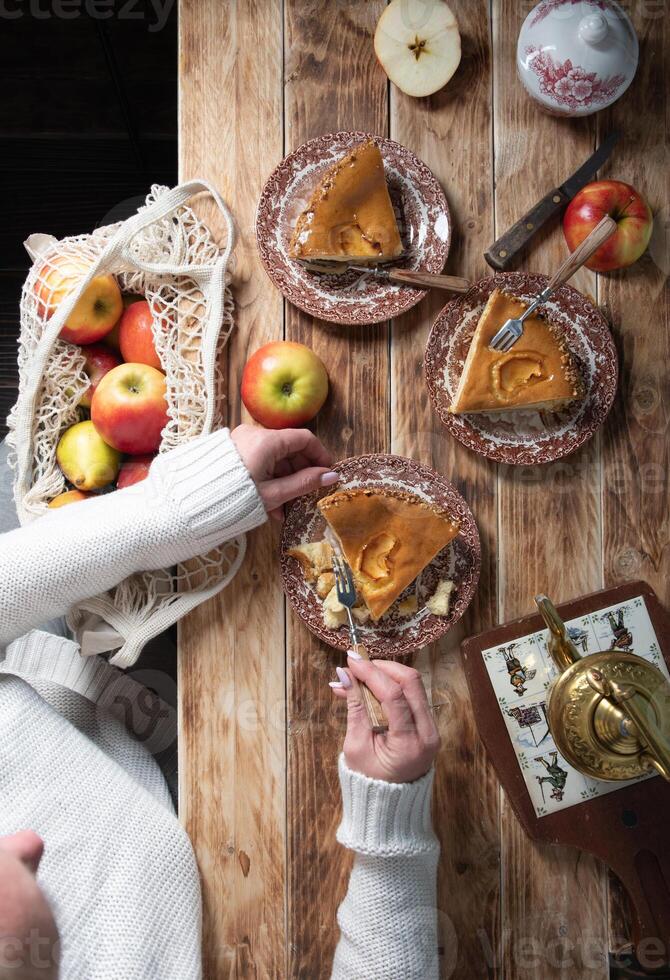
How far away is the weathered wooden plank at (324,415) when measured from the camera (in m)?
1.29

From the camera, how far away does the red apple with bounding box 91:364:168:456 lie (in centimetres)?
128

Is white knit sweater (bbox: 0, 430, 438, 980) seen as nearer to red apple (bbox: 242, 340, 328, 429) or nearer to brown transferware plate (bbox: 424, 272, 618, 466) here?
red apple (bbox: 242, 340, 328, 429)

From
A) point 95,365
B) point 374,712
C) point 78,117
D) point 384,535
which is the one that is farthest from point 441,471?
point 78,117

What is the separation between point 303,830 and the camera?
130 cm

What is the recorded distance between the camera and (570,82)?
1242 mm

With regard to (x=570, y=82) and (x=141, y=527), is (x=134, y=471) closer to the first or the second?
(x=141, y=527)

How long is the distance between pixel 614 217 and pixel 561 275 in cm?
15

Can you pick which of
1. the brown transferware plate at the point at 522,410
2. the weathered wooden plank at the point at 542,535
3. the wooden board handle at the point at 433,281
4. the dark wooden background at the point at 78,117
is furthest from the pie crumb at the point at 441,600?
the dark wooden background at the point at 78,117

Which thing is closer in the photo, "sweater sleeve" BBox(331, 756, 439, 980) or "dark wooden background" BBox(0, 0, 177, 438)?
"sweater sleeve" BBox(331, 756, 439, 980)

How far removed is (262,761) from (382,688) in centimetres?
27

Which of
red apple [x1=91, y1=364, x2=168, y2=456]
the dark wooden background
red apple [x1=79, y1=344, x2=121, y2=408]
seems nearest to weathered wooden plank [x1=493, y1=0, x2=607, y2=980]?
red apple [x1=91, y1=364, x2=168, y2=456]

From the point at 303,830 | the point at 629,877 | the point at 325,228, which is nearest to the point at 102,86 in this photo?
the point at 325,228

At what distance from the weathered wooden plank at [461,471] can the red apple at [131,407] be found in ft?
1.28

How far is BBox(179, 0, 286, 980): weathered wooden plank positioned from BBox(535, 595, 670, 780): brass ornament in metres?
0.44
